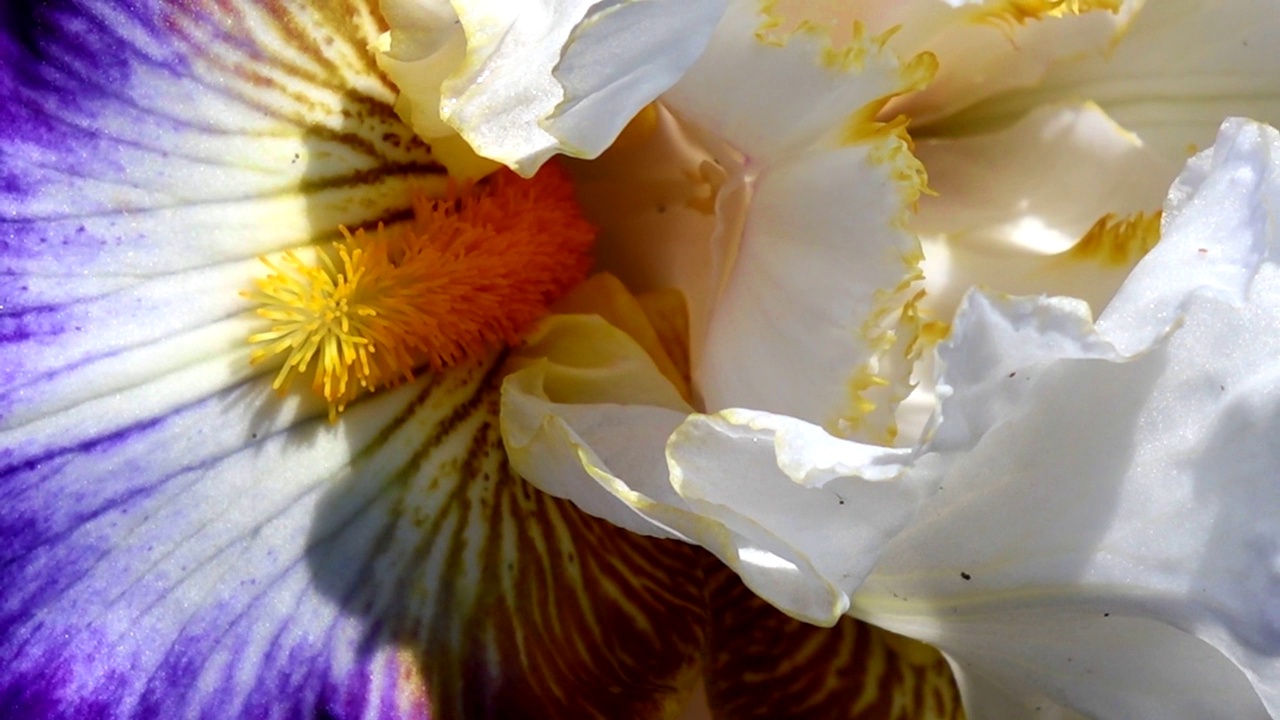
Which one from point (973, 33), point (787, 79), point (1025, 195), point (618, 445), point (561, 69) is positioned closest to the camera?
point (561, 69)

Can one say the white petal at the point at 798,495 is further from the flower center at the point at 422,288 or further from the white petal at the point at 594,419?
the flower center at the point at 422,288

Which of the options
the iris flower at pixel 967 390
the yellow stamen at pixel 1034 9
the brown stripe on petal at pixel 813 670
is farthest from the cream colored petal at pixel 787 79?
the brown stripe on petal at pixel 813 670

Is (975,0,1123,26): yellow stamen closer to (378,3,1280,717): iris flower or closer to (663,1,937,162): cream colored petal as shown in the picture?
(378,3,1280,717): iris flower

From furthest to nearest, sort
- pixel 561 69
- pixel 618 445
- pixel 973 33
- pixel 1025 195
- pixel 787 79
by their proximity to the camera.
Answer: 1. pixel 1025 195
2. pixel 973 33
3. pixel 618 445
4. pixel 787 79
5. pixel 561 69

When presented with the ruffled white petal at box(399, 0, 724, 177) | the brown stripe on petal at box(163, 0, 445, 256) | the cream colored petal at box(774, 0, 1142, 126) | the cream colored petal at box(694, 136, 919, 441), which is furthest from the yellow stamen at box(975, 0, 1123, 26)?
the brown stripe on petal at box(163, 0, 445, 256)

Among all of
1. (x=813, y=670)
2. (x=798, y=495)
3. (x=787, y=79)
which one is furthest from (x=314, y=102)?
(x=813, y=670)

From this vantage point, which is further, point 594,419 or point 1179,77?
point 1179,77

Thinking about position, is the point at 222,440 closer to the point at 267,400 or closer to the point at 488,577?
the point at 267,400

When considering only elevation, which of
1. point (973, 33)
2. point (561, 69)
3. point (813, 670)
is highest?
point (561, 69)
